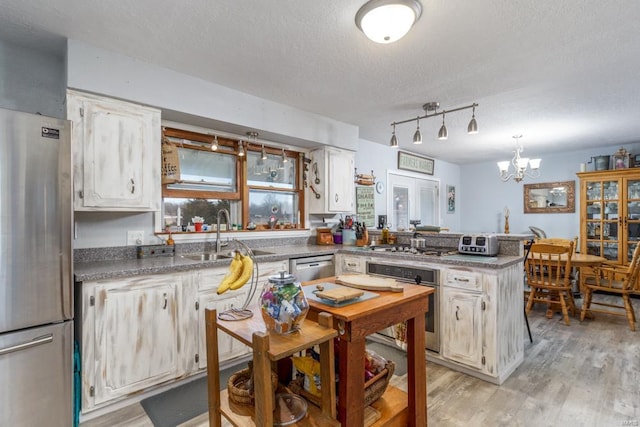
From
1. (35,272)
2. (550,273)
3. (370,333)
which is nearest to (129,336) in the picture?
(35,272)

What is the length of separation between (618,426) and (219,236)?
3.10 metres

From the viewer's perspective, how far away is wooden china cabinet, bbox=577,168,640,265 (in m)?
4.80

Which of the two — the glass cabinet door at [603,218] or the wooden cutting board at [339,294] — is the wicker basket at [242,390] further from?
the glass cabinet door at [603,218]

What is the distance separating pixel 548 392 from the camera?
7.39 feet

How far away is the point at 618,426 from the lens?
73.6 inches

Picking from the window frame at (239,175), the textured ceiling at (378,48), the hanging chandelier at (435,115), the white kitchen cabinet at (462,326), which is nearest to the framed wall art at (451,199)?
the textured ceiling at (378,48)

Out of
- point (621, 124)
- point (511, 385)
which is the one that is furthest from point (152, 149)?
point (621, 124)

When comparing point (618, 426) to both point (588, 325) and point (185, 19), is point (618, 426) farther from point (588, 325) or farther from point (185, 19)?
point (185, 19)

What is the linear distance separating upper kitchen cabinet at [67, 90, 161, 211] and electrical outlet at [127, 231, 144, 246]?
350 millimetres

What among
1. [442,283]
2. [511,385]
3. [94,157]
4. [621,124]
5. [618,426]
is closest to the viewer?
[618,426]

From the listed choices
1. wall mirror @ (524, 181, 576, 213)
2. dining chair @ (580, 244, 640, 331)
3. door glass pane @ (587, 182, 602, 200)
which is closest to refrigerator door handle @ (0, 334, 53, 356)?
dining chair @ (580, 244, 640, 331)

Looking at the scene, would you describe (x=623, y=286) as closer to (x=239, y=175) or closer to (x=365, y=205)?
(x=365, y=205)

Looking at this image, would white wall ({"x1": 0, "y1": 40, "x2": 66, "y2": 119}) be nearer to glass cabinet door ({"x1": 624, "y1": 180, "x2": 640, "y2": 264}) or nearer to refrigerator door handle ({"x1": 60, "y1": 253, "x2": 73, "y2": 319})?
refrigerator door handle ({"x1": 60, "y1": 253, "x2": 73, "y2": 319})

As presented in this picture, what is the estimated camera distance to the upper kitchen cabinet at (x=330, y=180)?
3783 mm
